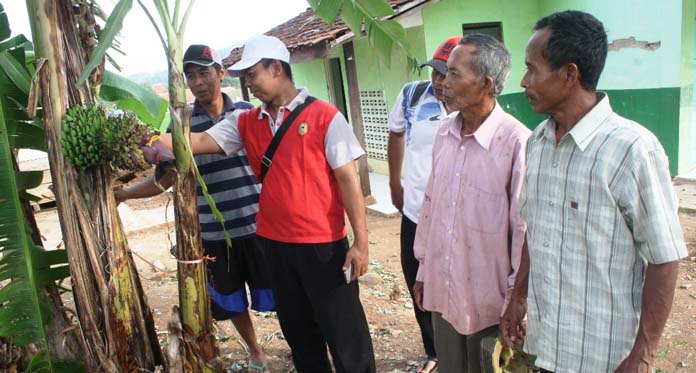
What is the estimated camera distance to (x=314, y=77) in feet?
32.7

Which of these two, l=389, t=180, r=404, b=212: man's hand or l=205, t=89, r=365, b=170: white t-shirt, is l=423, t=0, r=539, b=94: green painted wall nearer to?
l=389, t=180, r=404, b=212: man's hand

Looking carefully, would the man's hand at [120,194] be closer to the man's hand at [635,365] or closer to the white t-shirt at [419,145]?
the white t-shirt at [419,145]

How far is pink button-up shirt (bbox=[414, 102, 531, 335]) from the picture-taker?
1.84 metres

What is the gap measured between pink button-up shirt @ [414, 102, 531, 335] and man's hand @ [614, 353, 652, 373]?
0.51 m

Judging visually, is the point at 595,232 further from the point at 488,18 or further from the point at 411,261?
the point at 488,18

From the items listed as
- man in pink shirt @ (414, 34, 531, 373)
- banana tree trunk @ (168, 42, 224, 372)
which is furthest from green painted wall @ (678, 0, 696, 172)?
banana tree trunk @ (168, 42, 224, 372)

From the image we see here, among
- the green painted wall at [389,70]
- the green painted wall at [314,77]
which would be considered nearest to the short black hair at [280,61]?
the green painted wall at [389,70]

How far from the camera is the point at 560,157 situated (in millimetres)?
1535

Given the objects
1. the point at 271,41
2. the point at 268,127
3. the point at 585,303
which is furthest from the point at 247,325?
the point at 585,303

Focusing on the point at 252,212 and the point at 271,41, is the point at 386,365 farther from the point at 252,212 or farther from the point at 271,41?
the point at 271,41

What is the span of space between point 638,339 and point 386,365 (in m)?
2.02

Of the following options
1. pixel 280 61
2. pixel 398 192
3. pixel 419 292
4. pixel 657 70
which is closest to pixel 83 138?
pixel 280 61

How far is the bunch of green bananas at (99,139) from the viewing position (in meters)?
1.60

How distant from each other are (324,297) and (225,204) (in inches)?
34.4
